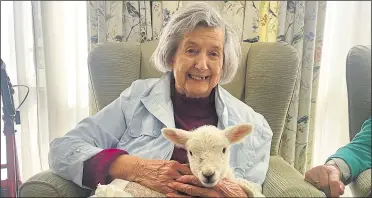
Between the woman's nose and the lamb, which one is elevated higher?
the woman's nose

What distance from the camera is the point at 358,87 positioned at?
0.64 meters

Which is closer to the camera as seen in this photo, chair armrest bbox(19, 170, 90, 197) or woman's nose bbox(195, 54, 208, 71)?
chair armrest bbox(19, 170, 90, 197)

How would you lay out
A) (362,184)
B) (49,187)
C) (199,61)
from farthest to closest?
(199,61), (49,187), (362,184)

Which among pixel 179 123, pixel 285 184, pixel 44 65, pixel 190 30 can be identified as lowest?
pixel 285 184

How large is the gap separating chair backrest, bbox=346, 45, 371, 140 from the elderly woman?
252 millimetres

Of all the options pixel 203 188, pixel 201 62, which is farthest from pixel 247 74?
pixel 203 188

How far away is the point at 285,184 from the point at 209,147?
0.81ft

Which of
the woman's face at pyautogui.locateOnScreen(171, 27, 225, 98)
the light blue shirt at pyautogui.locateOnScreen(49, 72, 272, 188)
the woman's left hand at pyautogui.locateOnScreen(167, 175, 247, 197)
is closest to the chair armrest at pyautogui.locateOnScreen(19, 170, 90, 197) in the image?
the light blue shirt at pyautogui.locateOnScreen(49, 72, 272, 188)

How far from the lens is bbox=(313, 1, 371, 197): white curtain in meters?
0.75

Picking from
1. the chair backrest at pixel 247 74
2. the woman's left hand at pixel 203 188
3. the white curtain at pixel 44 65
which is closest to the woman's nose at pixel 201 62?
the chair backrest at pixel 247 74

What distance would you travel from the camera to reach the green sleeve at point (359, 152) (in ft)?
2.09

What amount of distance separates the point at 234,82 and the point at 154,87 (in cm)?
25

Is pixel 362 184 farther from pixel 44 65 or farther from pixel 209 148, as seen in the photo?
pixel 44 65

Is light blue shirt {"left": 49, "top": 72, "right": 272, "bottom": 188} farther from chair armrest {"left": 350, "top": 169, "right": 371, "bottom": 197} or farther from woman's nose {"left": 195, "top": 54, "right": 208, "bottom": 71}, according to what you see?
chair armrest {"left": 350, "top": 169, "right": 371, "bottom": 197}
